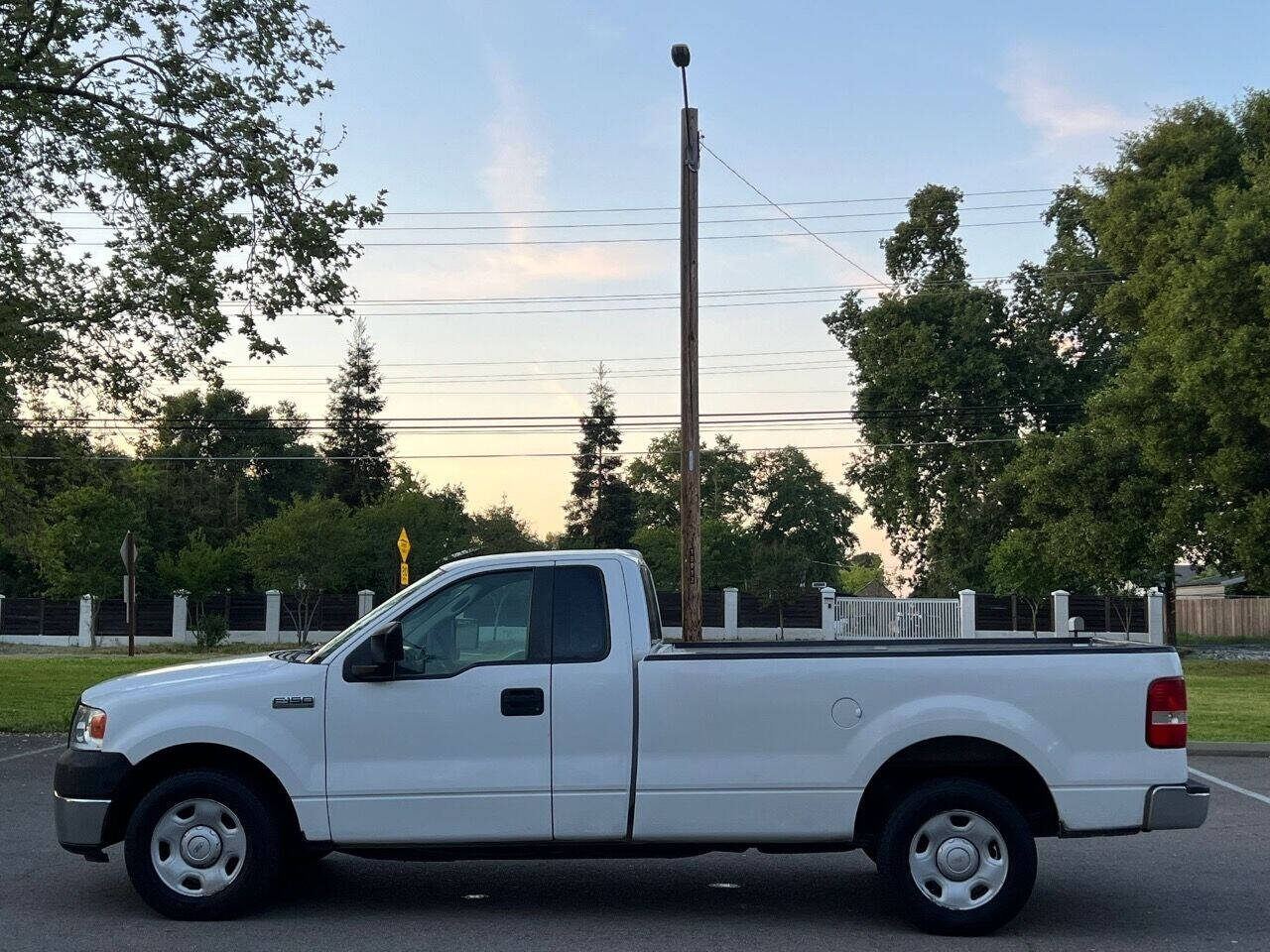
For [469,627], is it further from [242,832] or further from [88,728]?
[88,728]

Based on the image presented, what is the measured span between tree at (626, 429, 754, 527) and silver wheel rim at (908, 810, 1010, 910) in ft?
224

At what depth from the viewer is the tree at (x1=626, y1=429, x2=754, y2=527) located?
266ft

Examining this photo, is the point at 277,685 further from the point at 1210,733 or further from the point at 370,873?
the point at 1210,733

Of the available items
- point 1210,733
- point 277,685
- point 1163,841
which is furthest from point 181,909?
point 1210,733

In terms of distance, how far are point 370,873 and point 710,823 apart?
2.69 meters

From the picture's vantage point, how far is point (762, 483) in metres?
88.9

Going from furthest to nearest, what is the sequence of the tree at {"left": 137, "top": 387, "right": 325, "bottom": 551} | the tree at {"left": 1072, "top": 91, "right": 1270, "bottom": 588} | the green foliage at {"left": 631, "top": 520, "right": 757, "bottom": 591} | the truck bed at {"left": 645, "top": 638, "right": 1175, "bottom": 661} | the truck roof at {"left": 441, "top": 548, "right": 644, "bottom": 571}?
the tree at {"left": 137, "top": 387, "right": 325, "bottom": 551} < the green foliage at {"left": 631, "top": 520, "right": 757, "bottom": 591} < the tree at {"left": 1072, "top": 91, "right": 1270, "bottom": 588} < the truck roof at {"left": 441, "top": 548, "right": 644, "bottom": 571} < the truck bed at {"left": 645, "top": 638, "right": 1175, "bottom": 661}

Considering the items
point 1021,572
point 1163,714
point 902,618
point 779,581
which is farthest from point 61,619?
point 1163,714

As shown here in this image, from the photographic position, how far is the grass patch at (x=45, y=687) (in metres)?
18.2

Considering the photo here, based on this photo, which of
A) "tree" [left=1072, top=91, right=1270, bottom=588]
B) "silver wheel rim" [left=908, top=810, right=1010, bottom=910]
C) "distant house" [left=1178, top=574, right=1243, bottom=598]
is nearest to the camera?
"silver wheel rim" [left=908, top=810, right=1010, bottom=910]

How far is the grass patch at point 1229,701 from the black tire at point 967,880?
33.3 ft

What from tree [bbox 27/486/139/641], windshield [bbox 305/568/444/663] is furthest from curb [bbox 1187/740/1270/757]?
tree [bbox 27/486/139/641]

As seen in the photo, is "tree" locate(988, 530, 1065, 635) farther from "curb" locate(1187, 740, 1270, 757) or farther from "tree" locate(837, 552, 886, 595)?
"tree" locate(837, 552, 886, 595)

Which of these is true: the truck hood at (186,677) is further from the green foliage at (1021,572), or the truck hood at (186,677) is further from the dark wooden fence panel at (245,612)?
the dark wooden fence panel at (245,612)
